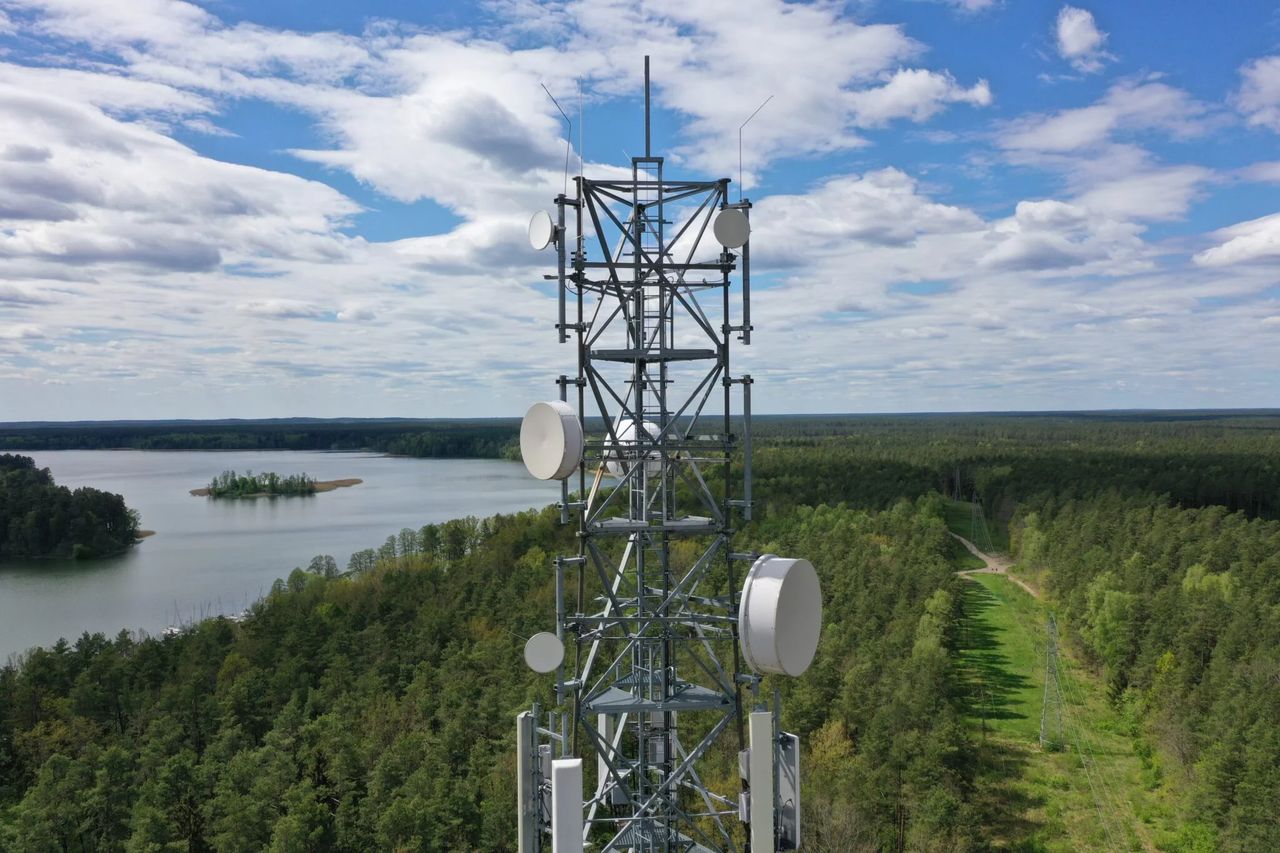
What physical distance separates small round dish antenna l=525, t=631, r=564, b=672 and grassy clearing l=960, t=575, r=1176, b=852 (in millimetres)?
19884

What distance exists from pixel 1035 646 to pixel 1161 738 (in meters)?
13.2

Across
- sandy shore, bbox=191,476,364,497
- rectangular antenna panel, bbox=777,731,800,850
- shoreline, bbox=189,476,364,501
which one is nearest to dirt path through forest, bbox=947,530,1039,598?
rectangular antenna panel, bbox=777,731,800,850

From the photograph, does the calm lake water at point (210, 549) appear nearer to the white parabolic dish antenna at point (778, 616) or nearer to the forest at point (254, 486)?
the forest at point (254, 486)

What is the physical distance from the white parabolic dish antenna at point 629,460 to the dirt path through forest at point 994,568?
A: 50.5 metres

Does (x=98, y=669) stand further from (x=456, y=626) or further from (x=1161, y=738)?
(x=1161, y=738)

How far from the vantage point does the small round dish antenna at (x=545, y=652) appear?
897 cm

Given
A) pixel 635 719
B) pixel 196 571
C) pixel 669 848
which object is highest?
pixel 635 719

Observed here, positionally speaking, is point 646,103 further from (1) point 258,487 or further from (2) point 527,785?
(1) point 258,487

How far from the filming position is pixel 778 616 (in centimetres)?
824

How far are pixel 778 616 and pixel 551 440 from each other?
8.73ft

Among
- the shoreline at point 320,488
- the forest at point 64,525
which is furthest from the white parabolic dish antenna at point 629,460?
the shoreline at point 320,488

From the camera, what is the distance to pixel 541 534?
57.6m

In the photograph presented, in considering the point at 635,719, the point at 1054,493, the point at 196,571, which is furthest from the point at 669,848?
the point at 1054,493

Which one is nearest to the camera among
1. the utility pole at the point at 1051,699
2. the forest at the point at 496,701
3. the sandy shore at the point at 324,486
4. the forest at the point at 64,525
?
the forest at the point at 496,701
